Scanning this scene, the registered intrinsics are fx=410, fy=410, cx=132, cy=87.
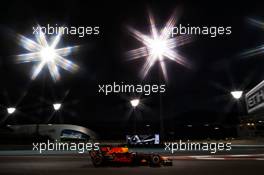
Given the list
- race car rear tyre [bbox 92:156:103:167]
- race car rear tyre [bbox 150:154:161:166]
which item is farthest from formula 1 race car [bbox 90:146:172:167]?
race car rear tyre [bbox 150:154:161:166]

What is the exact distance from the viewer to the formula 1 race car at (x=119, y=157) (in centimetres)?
1939

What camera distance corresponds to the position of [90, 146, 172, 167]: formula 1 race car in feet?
63.6

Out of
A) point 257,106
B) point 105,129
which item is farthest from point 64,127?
point 257,106

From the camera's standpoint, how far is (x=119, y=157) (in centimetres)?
1978

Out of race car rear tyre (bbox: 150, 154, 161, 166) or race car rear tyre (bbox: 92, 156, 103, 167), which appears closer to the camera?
race car rear tyre (bbox: 150, 154, 161, 166)

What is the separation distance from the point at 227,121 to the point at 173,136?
20.1 metres

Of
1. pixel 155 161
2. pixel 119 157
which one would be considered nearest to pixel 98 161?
pixel 119 157

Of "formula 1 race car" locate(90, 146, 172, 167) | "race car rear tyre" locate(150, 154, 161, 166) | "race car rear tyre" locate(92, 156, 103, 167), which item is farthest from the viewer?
"race car rear tyre" locate(92, 156, 103, 167)

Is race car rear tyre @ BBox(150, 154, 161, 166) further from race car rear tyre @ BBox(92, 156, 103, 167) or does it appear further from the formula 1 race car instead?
race car rear tyre @ BBox(92, 156, 103, 167)

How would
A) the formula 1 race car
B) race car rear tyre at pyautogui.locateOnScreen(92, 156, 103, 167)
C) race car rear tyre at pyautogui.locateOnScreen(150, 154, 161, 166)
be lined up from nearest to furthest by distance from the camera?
race car rear tyre at pyautogui.locateOnScreen(150, 154, 161, 166), the formula 1 race car, race car rear tyre at pyautogui.locateOnScreen(92, 156, 103, 167)

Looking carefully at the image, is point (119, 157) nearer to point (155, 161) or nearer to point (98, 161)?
point (98, 161)

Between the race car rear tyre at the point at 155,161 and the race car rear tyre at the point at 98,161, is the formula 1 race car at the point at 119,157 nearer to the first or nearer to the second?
the race car rear tyre at the point at 98,161

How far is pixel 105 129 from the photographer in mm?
61000

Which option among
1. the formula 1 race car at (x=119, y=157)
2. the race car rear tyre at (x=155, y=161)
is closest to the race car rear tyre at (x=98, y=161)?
the formula 1 race car at (x=119, y=157)
